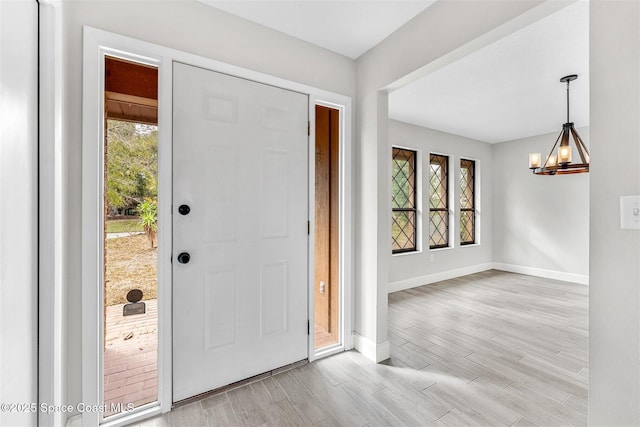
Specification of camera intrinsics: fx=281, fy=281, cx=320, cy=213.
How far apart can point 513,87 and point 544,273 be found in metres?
3.68

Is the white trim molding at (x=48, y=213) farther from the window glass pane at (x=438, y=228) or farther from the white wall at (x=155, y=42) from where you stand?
the window glass pane at (x=438, y=228)

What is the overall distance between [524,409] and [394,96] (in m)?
3.05

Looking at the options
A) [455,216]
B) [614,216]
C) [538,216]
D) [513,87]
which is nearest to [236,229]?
[614,216]

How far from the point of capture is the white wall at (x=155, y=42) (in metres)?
1.42

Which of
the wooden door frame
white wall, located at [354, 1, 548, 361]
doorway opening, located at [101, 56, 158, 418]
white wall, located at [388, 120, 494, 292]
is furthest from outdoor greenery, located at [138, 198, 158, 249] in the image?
white wall, located at [388, 120, 494, 292]

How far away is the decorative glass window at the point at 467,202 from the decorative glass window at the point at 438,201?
45cm

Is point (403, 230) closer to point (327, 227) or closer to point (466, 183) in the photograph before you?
point (466, 183)

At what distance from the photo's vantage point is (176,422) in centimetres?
157

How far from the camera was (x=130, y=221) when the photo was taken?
9.91 ft

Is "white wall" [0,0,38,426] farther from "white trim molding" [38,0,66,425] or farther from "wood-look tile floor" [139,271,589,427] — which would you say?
"wood-look tile floor" [139,271,589,427]

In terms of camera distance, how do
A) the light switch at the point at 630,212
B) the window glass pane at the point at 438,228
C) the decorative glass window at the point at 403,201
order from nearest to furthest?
the light switch at the point at 630,212, the decorative glass window at the point at 403,201, the window glass pane at the point at 438,228

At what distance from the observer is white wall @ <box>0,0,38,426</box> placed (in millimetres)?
793

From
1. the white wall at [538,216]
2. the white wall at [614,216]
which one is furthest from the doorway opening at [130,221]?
the white wall at [538,216]

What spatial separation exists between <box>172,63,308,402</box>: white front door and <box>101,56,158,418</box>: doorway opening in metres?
0.59
